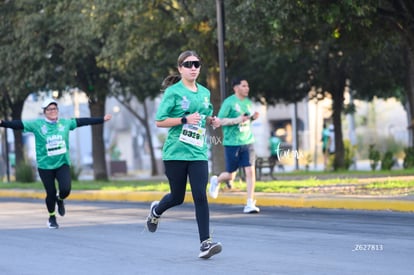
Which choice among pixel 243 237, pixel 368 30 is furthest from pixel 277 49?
pixel 243 237

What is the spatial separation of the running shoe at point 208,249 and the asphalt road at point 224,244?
67mm

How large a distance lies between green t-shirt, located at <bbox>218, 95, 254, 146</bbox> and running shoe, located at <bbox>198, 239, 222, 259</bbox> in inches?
204

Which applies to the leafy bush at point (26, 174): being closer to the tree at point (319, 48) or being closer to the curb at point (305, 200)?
the tree at point (319, 48)

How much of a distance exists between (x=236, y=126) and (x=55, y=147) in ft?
9.37

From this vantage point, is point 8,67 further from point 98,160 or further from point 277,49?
point 277,49

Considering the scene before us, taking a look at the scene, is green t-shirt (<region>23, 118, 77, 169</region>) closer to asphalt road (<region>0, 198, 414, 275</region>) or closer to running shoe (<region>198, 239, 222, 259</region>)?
asphalt road (<region>0, 198, 414, 275</region>)

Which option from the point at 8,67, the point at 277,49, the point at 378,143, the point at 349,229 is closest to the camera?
the point at 349,229

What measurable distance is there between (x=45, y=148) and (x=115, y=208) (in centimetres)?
429

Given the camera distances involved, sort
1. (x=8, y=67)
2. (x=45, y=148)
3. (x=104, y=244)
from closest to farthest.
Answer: (x=104, y=244) → (x=45, y=148) → (x=8, y=67)

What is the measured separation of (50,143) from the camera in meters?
12.0

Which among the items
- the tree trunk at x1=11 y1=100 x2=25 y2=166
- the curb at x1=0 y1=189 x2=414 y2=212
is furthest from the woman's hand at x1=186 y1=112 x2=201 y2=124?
the tree trunk at x1=11 y1=100 x2=25 y2=166

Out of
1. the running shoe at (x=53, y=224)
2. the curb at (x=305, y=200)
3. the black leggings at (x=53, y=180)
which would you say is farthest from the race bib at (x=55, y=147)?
the curb at (x=305, y=200)

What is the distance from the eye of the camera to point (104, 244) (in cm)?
984

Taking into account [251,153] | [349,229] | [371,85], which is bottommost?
[349,229]
